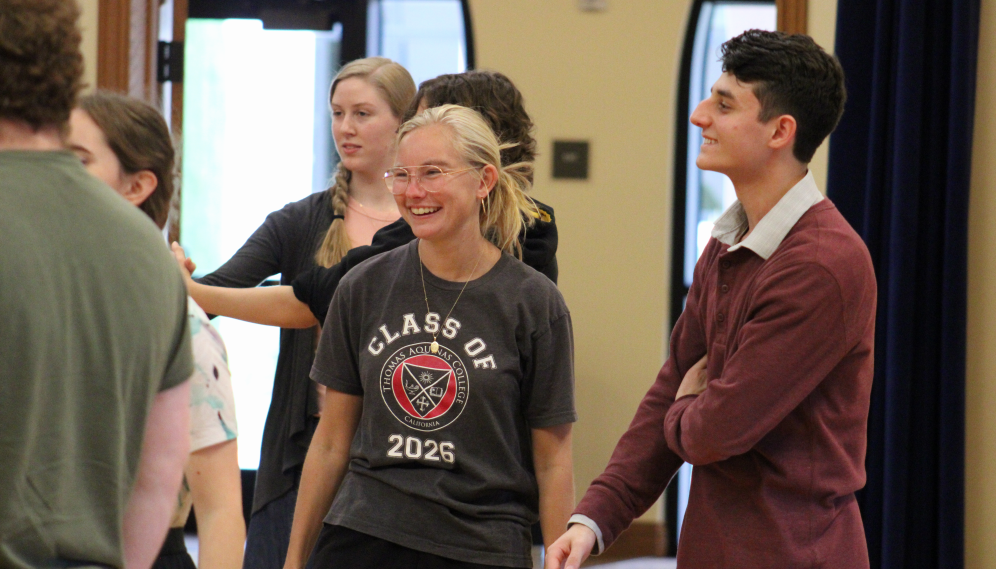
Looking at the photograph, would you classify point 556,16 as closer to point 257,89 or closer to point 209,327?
point 257,89

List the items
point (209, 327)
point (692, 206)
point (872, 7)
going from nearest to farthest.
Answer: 1. point (209, 327)
2. point (872, 7)
3. point (692, 206)

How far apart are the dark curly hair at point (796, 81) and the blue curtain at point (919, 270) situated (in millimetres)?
1141

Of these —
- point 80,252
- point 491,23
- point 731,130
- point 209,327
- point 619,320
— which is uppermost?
point 491,23

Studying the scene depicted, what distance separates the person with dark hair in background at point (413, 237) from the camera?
5.76 ft

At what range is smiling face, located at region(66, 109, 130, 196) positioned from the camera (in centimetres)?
130

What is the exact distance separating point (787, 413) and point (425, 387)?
0.54m

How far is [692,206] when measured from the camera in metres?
4.11

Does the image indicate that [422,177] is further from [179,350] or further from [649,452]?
[179,350]

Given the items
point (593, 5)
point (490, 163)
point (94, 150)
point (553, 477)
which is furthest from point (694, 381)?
point (593, 5)

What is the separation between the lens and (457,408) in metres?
1.49

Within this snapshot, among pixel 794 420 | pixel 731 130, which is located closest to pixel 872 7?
pixel 731 130

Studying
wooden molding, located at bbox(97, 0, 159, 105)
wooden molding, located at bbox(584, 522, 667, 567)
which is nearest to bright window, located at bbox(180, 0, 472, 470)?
wooden molding, located at bbox(97, 0, 159, 105)

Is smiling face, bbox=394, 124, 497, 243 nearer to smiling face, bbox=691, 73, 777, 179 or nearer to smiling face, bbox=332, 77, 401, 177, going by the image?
smiling face, bbox=691, 73, 777, 179

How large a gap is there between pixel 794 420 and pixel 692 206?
280 centimetres
